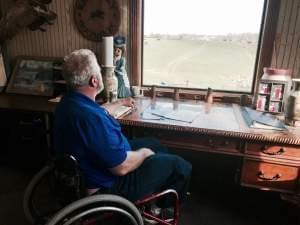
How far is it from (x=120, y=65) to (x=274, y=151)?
4.45 ft

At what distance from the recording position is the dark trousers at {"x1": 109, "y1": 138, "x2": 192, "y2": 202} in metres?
1.37

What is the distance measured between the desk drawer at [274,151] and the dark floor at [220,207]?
0.48m

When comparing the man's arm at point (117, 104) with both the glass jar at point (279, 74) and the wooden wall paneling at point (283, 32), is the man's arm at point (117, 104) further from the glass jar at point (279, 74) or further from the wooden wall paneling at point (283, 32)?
the wooden wall paneling at point (283, 32)

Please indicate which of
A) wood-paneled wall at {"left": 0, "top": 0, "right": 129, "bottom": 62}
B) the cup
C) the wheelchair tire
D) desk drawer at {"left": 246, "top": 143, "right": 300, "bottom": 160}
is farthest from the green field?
the wheelchair tire

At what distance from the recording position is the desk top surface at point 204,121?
158 centimetres

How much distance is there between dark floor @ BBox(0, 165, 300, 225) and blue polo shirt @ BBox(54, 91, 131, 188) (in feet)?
3.12

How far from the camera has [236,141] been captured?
65.5 inches

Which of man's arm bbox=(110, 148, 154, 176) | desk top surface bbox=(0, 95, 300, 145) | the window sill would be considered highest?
the window sill

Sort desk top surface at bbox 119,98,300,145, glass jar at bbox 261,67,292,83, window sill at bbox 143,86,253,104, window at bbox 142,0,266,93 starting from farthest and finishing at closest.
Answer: window sill at bbox 143,86,253,104, window at bbox 142,0,266,93, glass jar at bbox 261,67,292,83, desk top surface at bbox 119,98,300,145

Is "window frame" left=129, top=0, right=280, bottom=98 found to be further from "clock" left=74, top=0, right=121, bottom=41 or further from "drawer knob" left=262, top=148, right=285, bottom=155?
"drawer knob" left=262, top=148, right=285, bottom=155

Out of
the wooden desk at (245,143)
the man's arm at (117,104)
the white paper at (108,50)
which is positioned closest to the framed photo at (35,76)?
the white paper at (108,50)

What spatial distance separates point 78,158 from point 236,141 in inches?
38.7

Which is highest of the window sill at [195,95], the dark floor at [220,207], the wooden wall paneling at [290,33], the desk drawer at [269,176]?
the wooden wall paneling at [290,33]

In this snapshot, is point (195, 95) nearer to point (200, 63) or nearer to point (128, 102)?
point (200, 63)
